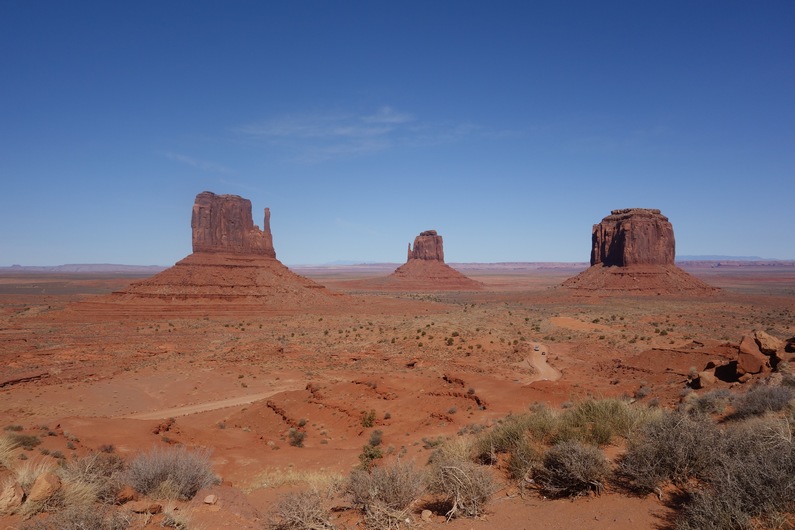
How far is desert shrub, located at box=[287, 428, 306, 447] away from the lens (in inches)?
556

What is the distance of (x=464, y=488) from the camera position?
5.91 metres

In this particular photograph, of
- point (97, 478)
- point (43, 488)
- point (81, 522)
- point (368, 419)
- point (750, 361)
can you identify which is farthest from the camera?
point (368, 419)

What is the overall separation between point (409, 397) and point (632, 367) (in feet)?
38.8

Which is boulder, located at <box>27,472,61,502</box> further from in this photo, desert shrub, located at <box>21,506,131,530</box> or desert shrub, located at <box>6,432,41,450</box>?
desert shrub, located at <box>6,432,41,450</box>

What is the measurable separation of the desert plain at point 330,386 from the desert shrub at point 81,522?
15.9 inches

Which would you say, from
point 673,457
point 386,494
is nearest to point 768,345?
point 673,457

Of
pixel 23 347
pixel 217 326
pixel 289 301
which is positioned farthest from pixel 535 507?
pixel 289 301

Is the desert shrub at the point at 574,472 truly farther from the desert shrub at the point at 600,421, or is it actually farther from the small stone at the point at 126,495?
the small stone at the point at 126,495

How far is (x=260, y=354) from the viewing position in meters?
29.9

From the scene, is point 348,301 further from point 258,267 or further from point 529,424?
point 529,424

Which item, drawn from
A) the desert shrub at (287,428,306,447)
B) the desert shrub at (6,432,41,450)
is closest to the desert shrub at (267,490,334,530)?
the desert shrub at (6,432,41,450)

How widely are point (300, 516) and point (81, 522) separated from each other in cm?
230

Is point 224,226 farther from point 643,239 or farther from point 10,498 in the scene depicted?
point 643,239

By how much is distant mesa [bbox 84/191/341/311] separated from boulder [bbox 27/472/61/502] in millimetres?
49944
